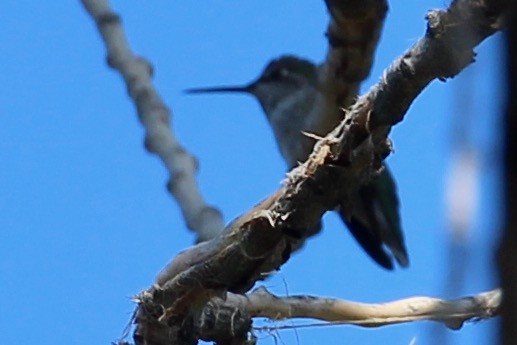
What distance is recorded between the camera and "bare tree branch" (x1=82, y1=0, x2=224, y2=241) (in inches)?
55.2

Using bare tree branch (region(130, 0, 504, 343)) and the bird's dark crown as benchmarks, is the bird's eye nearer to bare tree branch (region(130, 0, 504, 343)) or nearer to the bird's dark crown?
the bird's dark crown

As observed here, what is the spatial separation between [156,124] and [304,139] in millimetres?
1112

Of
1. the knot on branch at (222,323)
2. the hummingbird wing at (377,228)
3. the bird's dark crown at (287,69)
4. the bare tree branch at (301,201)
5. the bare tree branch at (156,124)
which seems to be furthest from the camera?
the bird's dark crown at (287,69)

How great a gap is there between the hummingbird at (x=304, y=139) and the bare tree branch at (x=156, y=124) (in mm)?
945

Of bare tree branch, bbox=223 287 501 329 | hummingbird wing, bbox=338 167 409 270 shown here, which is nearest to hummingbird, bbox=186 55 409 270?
hummingbird wing, bbox=338 167 409 270

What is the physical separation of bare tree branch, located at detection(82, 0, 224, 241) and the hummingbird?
3.10 feet

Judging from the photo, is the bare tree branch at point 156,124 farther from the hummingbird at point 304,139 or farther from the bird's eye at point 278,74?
the bird's eye at point 278,74

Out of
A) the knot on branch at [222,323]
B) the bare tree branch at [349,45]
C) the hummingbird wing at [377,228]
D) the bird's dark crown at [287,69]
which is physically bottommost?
the knot on branch at [222,323]

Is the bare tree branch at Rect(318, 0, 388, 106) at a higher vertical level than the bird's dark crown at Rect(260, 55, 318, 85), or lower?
lower

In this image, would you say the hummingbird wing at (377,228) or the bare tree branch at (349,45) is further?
the hummingbird wing at (377,228)

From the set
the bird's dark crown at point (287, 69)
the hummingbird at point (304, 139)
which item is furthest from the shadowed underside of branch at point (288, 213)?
the bird's dark crown at point (287, 69)

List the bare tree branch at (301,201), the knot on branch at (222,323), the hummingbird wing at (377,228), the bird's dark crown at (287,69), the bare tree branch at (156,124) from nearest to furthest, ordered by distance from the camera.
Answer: the bare tree branch at (301,201), the knot on branch at (222,323), the bare tree branch at (156,124), the hummingbird wing at (377,228), the bird's dark crown at (287,69)

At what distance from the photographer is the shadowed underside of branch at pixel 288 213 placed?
0.93 m

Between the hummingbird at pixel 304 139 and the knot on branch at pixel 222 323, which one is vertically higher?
the hummingbird at pixel 304 139
